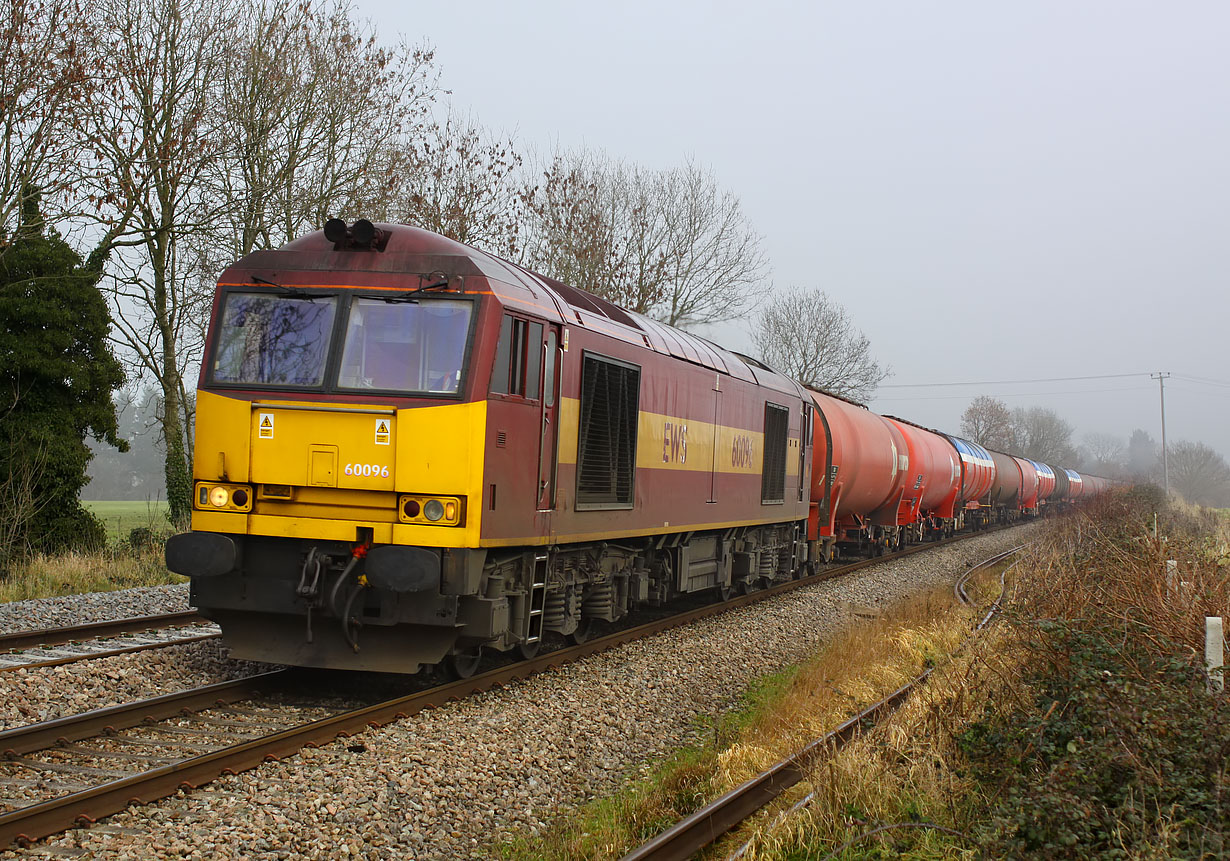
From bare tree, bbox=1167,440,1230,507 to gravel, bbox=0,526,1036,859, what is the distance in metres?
96.4

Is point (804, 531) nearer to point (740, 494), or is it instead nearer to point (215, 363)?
point (740, 494)

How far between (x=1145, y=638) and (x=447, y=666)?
524 centimetres

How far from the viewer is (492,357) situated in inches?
295

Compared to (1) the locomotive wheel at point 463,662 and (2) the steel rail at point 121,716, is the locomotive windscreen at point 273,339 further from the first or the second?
(1) the locomotive wheel at point 463,662

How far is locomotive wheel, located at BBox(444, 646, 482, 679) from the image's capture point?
818cm

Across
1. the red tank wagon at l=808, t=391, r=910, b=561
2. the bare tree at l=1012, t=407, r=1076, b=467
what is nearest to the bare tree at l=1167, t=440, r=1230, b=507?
the bare tree at l=1012, t=407, r=1076, b=467

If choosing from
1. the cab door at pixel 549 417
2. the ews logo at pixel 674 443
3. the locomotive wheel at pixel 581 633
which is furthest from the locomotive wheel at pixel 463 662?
the ews logo at pixel 674 443

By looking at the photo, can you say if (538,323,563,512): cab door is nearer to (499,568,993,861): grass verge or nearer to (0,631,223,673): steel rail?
(499,568,993,861): grass verge

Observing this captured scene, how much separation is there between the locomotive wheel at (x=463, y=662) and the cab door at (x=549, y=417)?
133 cm

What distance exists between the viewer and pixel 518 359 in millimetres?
7941

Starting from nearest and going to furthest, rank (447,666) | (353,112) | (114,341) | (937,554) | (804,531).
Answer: (447,666) < (114,341) < (804,531) < (353,112) < (937,554)

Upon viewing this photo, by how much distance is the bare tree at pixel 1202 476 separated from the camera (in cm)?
9269

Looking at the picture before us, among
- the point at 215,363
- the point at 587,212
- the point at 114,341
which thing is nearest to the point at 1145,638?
the point at 215,363

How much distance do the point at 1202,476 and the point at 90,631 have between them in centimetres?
10433
